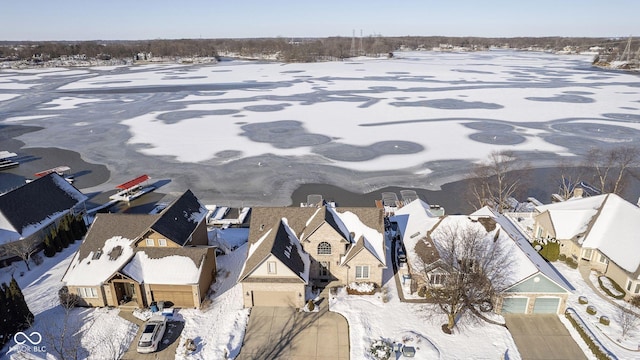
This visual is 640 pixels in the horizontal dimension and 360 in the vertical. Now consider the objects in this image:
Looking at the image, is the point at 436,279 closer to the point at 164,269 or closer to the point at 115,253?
the point at 164,269

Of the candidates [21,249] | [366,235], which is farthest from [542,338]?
[21,249]

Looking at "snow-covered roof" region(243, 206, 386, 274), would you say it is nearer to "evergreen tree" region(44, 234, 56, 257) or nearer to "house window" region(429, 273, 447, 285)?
"house window" region(429, 273, 447, 285)

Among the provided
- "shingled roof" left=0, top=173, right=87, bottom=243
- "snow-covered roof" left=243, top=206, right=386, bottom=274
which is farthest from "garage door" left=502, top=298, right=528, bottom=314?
"shingled roof" left=0, top=173, right=87, bottom=243

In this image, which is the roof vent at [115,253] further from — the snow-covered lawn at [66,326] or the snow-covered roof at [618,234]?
the snow-covered roof at [618,234]

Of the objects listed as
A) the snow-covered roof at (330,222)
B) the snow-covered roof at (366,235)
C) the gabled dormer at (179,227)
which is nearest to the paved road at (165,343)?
the gabled dormer at (179,227)

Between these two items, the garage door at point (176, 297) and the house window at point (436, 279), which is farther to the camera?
the house window at point (436, 279)

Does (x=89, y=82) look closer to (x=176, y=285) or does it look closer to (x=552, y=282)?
(x=176, y=285)
